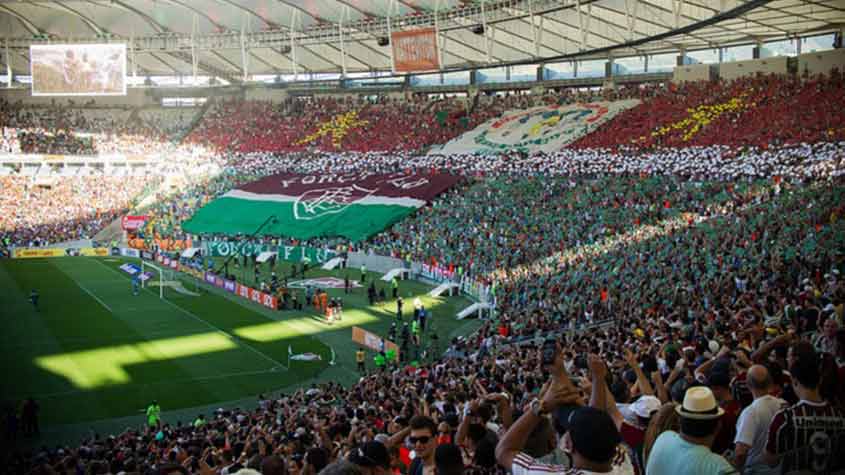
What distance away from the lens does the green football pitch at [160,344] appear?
2342 centimetres

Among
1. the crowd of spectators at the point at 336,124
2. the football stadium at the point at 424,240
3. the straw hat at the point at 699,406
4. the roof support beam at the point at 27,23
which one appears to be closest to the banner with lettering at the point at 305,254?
the football stadium at the point at 424,240

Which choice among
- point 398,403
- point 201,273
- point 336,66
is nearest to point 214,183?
point 336,66

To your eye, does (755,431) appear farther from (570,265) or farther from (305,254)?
(305,254)

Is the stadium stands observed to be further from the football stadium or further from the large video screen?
the large video screen

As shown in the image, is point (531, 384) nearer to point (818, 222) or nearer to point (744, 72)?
point (818, 222)

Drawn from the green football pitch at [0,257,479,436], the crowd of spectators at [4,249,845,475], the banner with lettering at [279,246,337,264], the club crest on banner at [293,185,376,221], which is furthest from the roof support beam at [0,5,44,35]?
the crowd of spectators at [4,249,845,475]

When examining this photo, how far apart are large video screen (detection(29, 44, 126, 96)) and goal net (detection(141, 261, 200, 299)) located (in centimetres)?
2046

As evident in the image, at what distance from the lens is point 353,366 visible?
86.7ft

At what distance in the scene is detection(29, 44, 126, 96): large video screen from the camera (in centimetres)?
6112

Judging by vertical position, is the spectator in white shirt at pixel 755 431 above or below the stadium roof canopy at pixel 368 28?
below

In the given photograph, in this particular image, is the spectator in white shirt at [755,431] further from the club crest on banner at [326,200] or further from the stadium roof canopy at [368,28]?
the club crest on banner at [326,200]

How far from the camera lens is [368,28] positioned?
199 feet

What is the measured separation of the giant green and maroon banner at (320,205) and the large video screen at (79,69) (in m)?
11.9

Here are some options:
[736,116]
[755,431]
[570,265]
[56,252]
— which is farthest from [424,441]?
[56,252]
